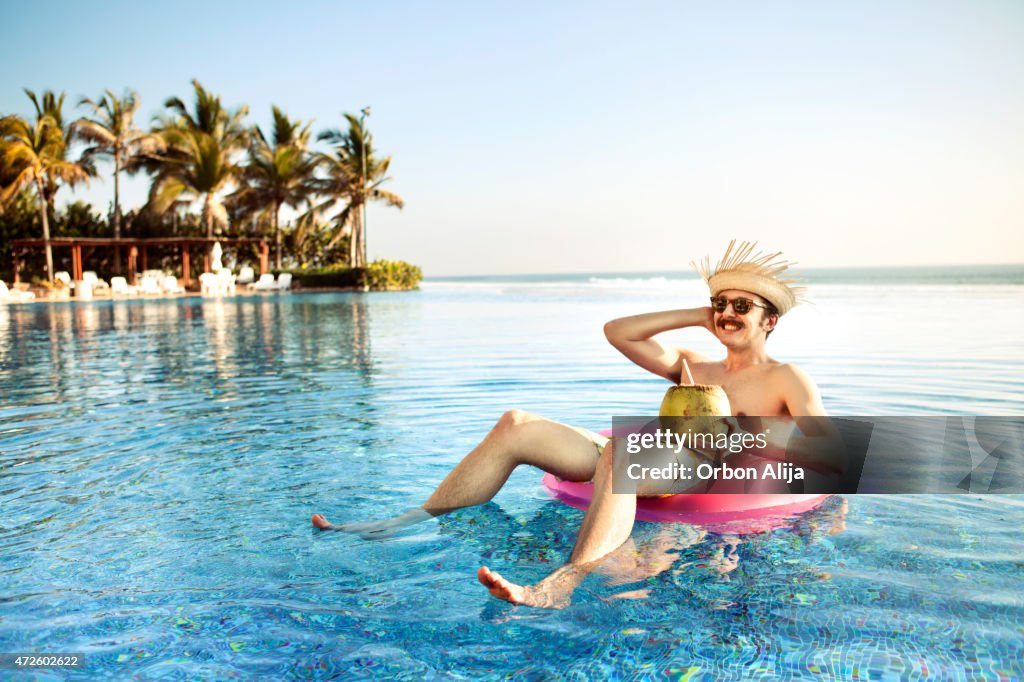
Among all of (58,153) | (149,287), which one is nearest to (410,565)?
(149,287)

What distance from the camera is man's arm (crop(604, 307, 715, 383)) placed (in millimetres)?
3076

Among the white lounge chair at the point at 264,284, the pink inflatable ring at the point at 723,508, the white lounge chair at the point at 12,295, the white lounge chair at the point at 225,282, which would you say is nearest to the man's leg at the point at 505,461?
the pink inflatable ring at the point at 723,508

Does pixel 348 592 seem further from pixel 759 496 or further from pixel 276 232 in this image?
pixel 276 232

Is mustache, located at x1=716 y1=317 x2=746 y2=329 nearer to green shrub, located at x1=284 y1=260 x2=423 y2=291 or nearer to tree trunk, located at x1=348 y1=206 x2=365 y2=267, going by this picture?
green shrub, located at x1=284 y1=260 x2=423 y2=291

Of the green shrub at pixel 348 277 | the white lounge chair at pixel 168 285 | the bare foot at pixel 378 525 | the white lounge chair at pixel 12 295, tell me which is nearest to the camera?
the bare foot at pixel 378 525

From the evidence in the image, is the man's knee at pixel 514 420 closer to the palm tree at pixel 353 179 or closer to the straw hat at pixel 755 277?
the straw hat at pixel 755 277

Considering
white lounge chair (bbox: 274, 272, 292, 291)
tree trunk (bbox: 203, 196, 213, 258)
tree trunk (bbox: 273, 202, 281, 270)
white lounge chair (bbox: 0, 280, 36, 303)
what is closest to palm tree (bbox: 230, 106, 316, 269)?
tree trunk (bbox: 273, 202, 281, 270)

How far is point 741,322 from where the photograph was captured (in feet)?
9.48

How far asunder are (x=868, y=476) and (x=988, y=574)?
4.21 feet

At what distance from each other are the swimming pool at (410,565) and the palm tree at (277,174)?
2578 cm

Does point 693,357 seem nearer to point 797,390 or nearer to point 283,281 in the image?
point 797,390

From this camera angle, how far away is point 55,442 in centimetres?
482

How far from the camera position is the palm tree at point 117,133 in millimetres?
28828

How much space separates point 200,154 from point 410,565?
1156 inches
